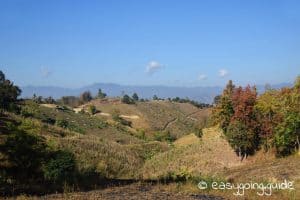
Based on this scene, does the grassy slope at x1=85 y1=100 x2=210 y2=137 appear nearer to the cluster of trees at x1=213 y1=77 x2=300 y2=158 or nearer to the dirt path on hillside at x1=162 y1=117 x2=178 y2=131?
the dirt path on hillside at x1=162 y1=117 x2=178 y2=131

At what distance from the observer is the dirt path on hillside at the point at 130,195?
40.3 feet

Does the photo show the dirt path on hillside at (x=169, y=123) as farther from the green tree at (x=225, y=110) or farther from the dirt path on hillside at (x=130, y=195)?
the dirt path on hillside at (x=130, y=195)

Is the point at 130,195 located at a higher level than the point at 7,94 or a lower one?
lower

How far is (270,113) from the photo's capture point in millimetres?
32875

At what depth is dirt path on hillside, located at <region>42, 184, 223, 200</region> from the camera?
1228 cm

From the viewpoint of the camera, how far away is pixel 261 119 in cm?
3319

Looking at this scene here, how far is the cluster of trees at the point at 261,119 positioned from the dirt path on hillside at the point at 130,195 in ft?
60.6

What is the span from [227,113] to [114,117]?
290 ft

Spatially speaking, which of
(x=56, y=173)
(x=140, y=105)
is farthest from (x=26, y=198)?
(x=140, y=105)

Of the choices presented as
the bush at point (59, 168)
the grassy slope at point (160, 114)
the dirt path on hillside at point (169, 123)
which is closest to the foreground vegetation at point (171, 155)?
the bush at point (59, 168)

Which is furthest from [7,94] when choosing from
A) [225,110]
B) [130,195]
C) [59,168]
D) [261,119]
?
[130,195]

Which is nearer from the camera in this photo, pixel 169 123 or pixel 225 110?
pixel 225 110

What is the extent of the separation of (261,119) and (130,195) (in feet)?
72.9

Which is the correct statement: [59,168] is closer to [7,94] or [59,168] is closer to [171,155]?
[171,155]
